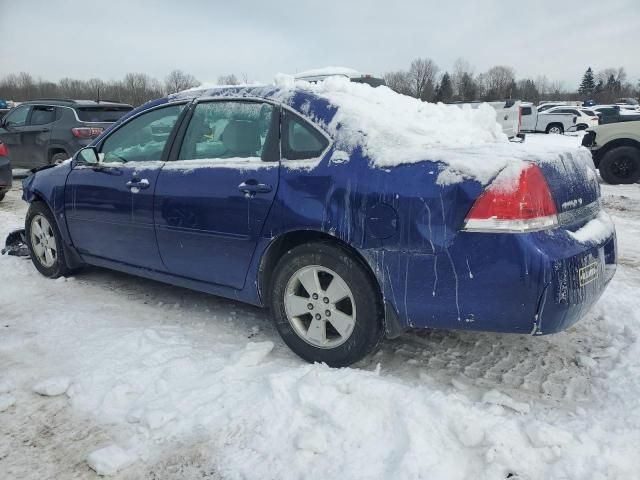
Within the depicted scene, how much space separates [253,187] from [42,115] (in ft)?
30.1

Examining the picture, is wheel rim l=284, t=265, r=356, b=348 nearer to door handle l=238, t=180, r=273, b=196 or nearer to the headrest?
door handle l=238, t=180, r=273, b=196

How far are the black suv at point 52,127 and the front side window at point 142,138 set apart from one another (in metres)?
6.12

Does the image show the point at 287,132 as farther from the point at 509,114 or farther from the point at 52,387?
the point at 509,114

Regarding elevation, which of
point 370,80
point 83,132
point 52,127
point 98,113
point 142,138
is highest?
point 370,80

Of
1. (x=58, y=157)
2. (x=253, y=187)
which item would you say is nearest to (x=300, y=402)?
(x=253, y=187)

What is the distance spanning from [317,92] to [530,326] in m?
1.75

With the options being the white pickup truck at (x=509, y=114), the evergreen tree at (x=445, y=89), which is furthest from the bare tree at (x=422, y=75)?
the white pickup truck at (x=509, y=114)

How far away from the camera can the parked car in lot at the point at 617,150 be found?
32.8ft

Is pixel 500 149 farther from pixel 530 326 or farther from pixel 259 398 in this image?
pixel 259 398

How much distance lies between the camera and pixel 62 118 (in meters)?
10.2

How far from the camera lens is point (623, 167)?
10.2m

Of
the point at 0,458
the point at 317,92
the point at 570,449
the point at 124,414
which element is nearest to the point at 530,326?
the point at 570,449

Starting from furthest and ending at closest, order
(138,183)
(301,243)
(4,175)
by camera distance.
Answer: (4,175), (138,183), (301,243)

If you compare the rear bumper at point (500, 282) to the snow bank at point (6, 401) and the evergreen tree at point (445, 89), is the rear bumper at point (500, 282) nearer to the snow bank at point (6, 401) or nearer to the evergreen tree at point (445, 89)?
the snow bank at point (6, 401)
